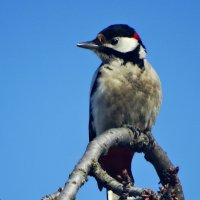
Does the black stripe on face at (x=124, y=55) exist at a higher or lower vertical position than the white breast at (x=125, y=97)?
higher

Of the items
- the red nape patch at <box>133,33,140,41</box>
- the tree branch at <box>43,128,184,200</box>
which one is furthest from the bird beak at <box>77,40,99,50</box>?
the tree branch at <box>43,128,184,200</box>

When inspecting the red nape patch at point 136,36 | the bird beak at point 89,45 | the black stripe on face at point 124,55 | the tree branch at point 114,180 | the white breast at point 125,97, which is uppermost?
the red nape patch at point 136,36

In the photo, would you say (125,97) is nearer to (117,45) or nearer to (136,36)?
(117,45)

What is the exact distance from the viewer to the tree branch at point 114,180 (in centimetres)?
249

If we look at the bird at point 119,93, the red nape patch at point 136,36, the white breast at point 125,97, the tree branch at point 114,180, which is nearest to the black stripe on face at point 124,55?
the bird at point 119,93

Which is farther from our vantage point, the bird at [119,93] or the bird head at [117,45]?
the bird head at [117,45]

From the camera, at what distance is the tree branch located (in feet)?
8.16

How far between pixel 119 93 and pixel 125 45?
28.6 inches

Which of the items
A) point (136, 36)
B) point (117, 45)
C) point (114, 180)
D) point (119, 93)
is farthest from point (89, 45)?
point (114, 180)

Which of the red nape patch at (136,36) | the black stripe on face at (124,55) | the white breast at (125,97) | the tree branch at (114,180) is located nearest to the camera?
the tree branch at (114,180)

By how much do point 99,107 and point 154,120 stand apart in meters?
0.63

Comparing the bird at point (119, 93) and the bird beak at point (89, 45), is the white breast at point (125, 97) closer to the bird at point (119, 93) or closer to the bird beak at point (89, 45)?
the bird at point (119, 93)

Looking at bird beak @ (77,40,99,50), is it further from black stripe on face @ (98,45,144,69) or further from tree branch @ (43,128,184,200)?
tree branch @ (43,128,184,200)

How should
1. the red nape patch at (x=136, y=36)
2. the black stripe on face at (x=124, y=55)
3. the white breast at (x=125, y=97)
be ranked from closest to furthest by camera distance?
the white breast at (x=125, y=97) → the black stripe on face at (x=124, y=55) → the red nape patch at (x=136, y=36)
